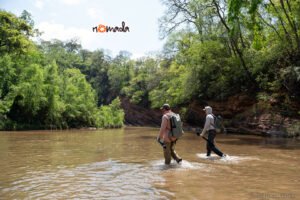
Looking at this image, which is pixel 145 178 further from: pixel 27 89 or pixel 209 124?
pixel 27 89

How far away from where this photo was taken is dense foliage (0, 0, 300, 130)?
1055 inches

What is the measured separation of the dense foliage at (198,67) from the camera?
26.8m

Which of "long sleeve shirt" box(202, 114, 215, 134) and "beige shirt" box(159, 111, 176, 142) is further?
"long sleeve shirt" box(202, 114, 215, 134)

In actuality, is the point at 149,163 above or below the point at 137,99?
below

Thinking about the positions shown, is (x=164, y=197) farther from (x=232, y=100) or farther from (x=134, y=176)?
(x=232, y=100)

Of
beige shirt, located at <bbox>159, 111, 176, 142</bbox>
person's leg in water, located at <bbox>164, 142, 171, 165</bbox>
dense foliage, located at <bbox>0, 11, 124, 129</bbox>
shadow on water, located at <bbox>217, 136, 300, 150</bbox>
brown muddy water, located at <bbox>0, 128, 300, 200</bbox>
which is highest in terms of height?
dense foliage, located at <bbox>0, 11, 124, 129</bbox>

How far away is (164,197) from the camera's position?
21.8 feet

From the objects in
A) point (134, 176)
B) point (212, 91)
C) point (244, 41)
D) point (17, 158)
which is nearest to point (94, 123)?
point (212, 91)

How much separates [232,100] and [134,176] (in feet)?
83.0

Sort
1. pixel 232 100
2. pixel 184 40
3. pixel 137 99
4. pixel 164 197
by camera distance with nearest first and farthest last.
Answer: pixel 164 197
pixel 232 100
pixel 184 40
pixel 137 99

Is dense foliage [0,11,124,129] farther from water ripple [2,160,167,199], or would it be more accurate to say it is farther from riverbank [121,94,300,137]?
water ripple [2,160,167,199]

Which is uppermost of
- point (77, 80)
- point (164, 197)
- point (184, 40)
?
point (184, 40)

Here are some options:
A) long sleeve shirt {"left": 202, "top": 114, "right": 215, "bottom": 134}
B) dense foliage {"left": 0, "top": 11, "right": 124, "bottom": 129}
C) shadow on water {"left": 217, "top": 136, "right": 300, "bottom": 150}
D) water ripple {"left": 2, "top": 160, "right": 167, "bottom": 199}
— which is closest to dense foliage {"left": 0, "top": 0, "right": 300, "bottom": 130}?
dense foliage {"left": 0, "top": 11, "right": 124, "bottom": 129}

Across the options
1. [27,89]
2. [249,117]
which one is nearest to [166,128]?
[249,117]
